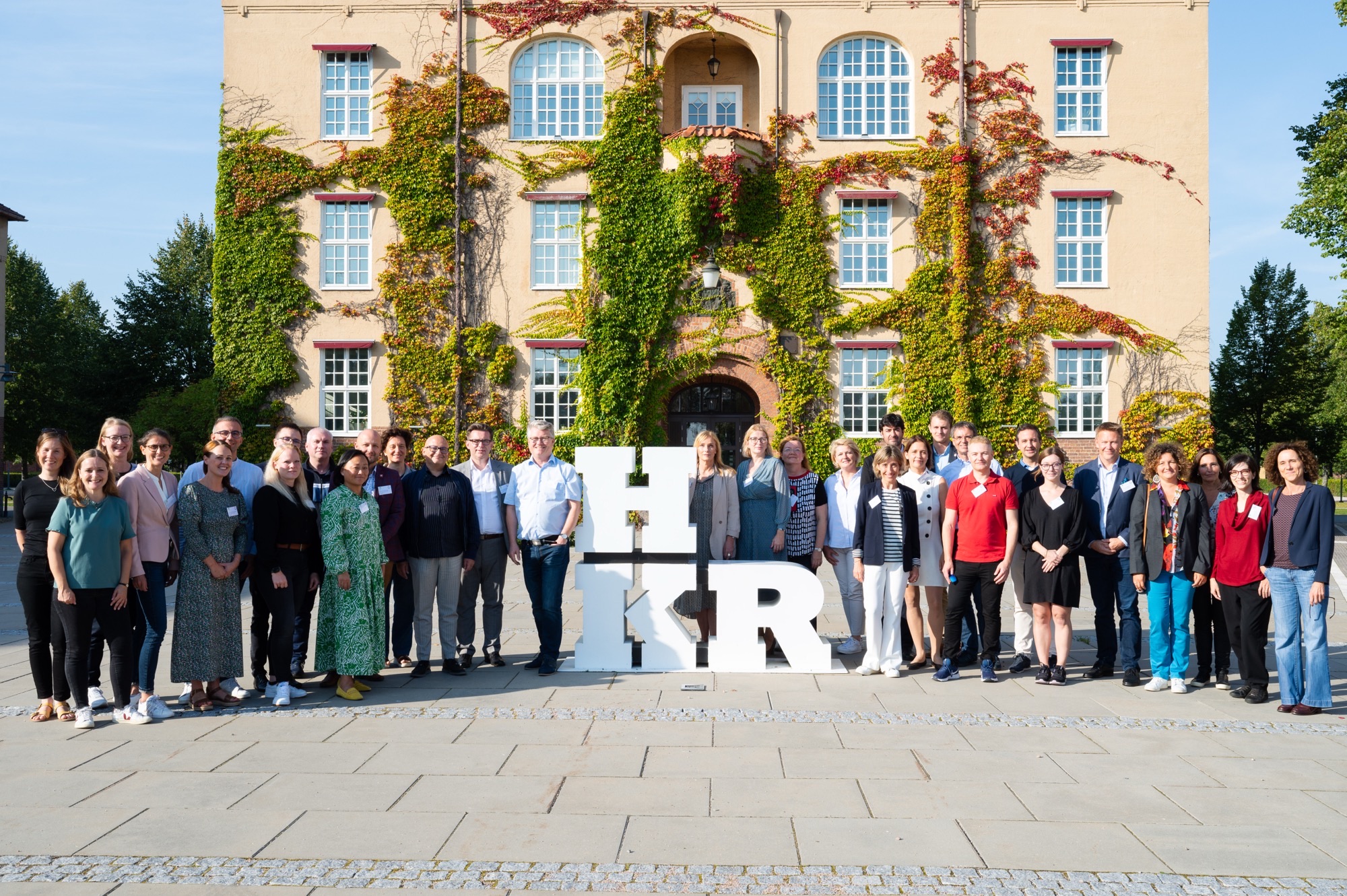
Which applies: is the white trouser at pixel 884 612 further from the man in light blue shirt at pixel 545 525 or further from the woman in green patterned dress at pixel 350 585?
the woman in green patterned dress at pixel 350 585

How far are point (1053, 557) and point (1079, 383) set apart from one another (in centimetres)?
1639

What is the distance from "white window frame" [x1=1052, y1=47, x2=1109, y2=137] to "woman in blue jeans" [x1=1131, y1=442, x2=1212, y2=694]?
691 inches

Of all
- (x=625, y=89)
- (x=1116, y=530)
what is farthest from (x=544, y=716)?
(x=625, y=89)

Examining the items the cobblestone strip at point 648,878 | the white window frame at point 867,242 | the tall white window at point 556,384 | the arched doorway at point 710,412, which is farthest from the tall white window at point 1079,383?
the cobblestone strip at point 648,878

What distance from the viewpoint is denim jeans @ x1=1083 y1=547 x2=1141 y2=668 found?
28.2ft

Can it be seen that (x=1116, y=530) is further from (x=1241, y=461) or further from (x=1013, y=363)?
(x=1013, y=363)

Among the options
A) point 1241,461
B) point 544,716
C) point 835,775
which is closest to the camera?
point 835,775

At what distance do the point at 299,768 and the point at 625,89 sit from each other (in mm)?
20231

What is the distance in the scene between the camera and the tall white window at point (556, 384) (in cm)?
2384

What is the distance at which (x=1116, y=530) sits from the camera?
8.79 meters

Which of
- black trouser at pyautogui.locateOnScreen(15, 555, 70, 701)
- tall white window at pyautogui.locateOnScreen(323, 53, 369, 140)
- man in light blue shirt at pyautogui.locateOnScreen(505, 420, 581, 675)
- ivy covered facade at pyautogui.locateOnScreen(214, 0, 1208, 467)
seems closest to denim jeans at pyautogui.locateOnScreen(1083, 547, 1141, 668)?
man in light blue shirt at pyautogui.locateOnScreen(505, 420, 581, 675)

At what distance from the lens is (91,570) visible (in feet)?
23.1

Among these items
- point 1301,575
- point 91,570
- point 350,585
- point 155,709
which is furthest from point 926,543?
point 91,570

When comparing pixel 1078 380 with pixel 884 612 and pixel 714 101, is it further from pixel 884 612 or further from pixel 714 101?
pixel 884 612
